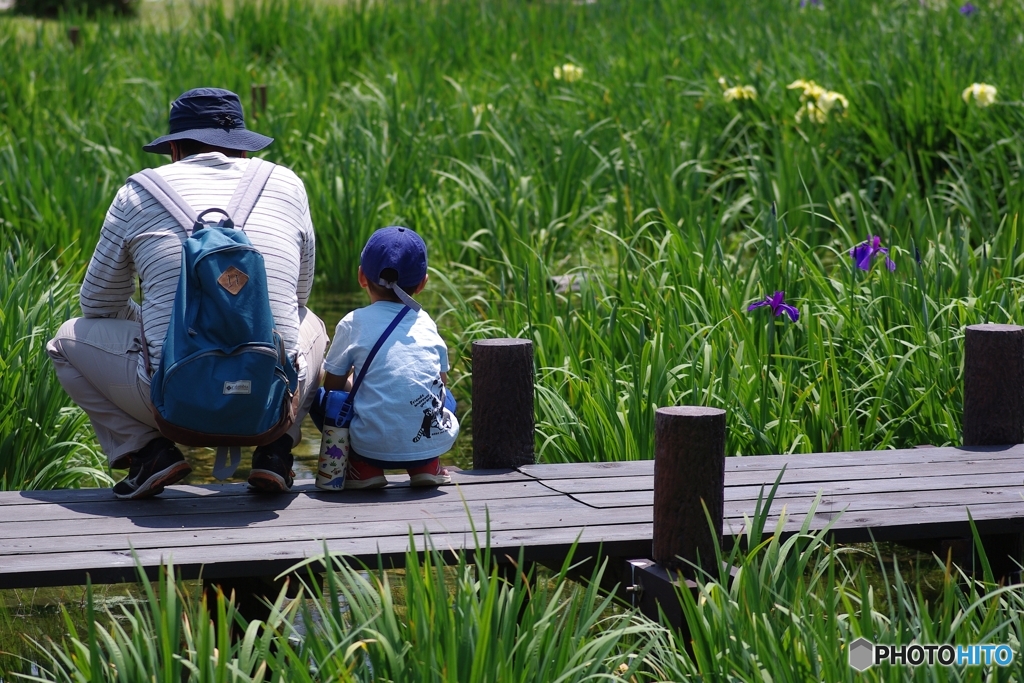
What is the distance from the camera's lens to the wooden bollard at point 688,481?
97.7 inches

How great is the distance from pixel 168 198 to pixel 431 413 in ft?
2.62

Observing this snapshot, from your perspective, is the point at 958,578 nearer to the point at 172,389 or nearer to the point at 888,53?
the point at 172,389

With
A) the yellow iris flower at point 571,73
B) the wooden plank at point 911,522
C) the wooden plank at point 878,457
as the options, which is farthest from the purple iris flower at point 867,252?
the yellow iris flower at point 571,73

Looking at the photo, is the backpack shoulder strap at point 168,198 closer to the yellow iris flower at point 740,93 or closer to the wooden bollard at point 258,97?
the yellow iris flower at point 740,93

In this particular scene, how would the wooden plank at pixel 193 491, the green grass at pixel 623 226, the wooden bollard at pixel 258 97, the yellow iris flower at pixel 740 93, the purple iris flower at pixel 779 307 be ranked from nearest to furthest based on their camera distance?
the green grass at pixel 623 226 < the wooden plank at pixel 193 491 < the purple iris flower at pixel 779 307 < the yellow iris flower at pixel 740 93 < the wooden bollard at pixel 258 97

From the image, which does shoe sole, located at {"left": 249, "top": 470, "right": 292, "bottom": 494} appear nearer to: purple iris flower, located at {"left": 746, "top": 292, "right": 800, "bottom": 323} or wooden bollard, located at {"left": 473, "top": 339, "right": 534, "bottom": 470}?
wooden bollard, located at {"left": 473, "top": 339, "right": 534, "bottom": 470}

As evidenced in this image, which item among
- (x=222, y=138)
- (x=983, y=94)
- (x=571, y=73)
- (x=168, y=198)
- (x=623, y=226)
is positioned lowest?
(x=623, y=226)

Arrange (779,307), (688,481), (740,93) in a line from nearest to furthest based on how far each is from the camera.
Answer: (688,481) → (779,307) → (740,93)

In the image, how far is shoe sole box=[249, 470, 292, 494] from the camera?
2869 millimetres

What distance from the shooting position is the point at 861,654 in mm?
2049

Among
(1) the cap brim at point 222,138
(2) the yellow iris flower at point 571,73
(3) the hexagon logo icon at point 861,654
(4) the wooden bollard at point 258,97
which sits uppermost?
(2) the yellow iris flower at point 571,73

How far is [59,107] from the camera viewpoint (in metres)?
7.18

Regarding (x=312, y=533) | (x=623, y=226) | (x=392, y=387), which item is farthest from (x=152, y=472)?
(x=623, y=226)

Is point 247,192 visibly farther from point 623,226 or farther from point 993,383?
point 623,226
